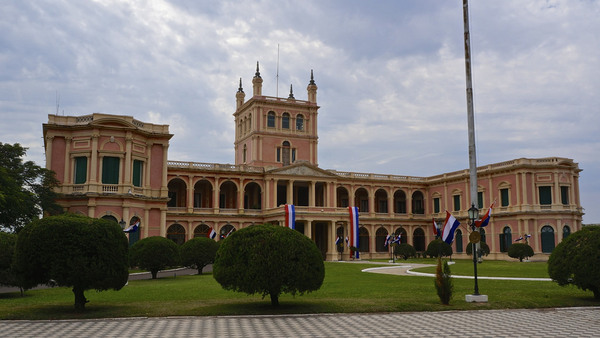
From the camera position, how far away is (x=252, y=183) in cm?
5903

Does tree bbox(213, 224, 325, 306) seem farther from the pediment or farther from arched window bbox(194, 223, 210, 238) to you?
the pediment

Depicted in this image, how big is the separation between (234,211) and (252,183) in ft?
14.2

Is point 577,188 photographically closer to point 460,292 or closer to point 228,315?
point 460,292

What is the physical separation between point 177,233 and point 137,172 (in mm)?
12506

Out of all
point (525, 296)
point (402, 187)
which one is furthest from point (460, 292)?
point (402, 187)

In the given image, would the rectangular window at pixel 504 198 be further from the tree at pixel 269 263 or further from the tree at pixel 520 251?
the tree at pixel 269 263

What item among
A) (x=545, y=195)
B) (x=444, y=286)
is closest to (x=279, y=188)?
(x=545, y=195)

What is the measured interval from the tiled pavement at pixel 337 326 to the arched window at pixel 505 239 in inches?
1590

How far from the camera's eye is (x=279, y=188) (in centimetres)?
5994

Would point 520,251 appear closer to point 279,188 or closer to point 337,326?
point 279,188

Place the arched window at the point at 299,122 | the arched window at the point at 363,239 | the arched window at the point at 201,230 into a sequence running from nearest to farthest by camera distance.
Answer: the arched window at the point at 201,230 → the arched window at the point at 363,239 → the arched window at the point at 299,122

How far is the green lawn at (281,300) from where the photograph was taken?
15.1m

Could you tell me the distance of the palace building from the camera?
40906mm

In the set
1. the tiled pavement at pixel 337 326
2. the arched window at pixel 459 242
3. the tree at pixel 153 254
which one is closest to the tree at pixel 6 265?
the tiled pavement at pixel 337 326
